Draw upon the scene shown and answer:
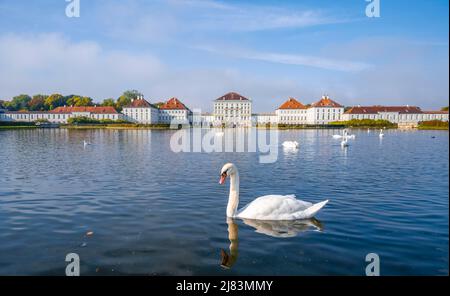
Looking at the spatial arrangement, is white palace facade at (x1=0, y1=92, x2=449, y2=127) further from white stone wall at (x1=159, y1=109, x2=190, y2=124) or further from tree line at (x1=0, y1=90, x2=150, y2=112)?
tree line at (x1=0, y1=90, x2=150, y2=112)

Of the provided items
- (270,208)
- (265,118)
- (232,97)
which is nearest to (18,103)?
(232,97)

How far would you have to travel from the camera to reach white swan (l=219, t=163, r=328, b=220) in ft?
30.2

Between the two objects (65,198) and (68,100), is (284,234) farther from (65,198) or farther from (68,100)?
(68,100)

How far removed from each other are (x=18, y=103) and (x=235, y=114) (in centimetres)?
10625

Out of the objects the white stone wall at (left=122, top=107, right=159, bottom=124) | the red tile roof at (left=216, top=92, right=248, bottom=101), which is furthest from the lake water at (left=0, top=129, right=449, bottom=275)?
the red tile roof at (left=216, top=92, right=248, bottom=101)

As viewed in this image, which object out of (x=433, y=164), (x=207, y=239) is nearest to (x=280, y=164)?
(x=433, y=164)

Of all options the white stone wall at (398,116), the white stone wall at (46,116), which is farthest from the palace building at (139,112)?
the white stone wall at (398,116)

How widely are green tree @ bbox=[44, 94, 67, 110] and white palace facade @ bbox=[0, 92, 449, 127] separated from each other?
1596 centimetres

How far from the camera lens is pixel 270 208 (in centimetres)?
917

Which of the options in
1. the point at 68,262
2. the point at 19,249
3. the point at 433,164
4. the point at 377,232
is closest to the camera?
the point at 68,262

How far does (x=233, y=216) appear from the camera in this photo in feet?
31.4

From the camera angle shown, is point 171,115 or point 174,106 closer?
point 174,106

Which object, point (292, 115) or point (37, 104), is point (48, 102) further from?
point (292, 115)

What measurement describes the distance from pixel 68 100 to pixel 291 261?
606 feet
